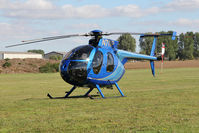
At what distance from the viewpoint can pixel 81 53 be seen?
1546 centimetres

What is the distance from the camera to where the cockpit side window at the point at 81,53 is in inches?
603

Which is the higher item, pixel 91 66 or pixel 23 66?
pixel 91 66

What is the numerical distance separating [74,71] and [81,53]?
38.4 inches

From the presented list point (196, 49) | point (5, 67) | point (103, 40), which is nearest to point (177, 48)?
point (196, 49)

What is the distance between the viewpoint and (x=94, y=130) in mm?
8320

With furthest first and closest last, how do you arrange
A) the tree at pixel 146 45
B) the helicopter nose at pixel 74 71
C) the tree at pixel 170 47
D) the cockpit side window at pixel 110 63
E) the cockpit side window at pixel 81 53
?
the tree at pixel 170 47 < the tree at pixel 146 45 < the cockpit side window at pixel 110 63 < the cockpit side window at pixel 81 53 < the helicopter nose at pixel 74 71

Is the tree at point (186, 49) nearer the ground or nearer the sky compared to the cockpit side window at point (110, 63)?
nearer the ground

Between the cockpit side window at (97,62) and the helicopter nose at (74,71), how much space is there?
0.65 meters

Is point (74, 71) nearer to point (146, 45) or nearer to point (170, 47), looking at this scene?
point (146, 45)

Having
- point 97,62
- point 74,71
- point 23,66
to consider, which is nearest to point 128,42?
point 23,66

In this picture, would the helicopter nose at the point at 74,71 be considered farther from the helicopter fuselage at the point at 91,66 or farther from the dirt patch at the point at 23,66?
the dirt patch at the point at 23,66

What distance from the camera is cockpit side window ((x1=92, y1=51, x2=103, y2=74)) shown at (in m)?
15.9

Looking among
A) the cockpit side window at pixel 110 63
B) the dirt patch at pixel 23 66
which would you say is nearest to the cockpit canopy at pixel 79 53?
the cockpit side window at pixel 110 63

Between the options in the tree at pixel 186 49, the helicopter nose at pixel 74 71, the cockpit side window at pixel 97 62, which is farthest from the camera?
the tree at pixel 186 49
